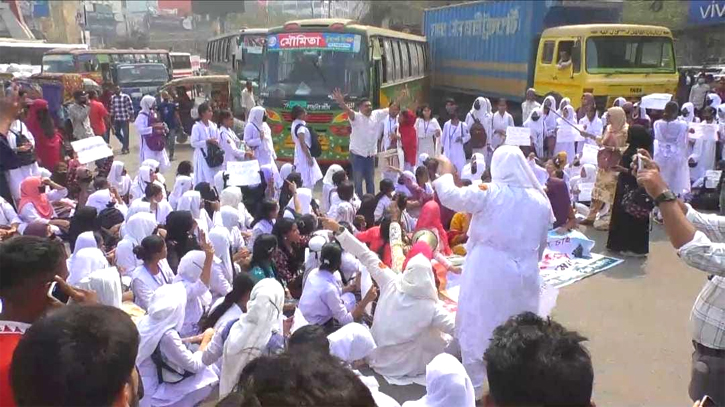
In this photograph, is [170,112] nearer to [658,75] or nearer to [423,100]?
[423,100]

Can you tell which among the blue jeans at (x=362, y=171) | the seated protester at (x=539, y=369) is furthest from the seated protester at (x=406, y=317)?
the blue jeans at (x=362, y=171)

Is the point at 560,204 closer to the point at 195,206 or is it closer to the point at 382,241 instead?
the point at 382,241

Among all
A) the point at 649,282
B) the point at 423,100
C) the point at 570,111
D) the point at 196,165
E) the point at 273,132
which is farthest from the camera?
the point at 423,100

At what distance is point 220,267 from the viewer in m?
4.68

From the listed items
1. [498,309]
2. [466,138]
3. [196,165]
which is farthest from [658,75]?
[498,309]

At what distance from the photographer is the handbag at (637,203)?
668cm

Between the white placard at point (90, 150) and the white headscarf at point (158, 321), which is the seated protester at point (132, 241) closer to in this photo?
the white headscarf at point (158, 321)

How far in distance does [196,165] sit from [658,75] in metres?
8.90

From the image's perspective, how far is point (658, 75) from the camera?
1232 cm

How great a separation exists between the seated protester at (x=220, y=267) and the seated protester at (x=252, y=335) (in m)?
1.36

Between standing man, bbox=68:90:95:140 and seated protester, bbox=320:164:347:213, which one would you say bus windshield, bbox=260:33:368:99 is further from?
seated protester, bbox=320:164:347:213

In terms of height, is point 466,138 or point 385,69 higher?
point 385,69

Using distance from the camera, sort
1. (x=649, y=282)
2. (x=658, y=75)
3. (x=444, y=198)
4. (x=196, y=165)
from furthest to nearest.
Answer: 1. (x=658, y=75)
2. (x=196, y=165)
3. (x=649, y=282)
4. (x=444, y=198)

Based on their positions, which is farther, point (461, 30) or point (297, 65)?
point (461, 30)
